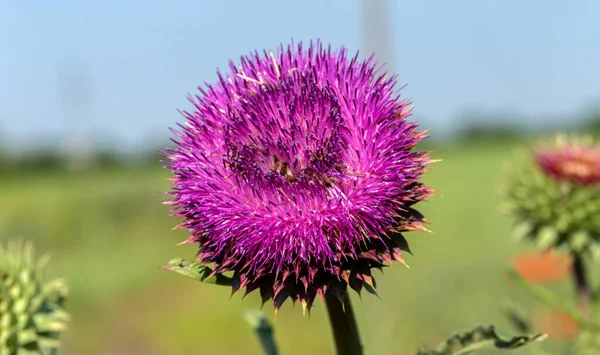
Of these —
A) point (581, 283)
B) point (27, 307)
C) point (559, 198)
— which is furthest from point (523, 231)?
point (27, 307)

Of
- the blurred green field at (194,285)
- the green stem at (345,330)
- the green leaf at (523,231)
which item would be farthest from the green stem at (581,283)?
the green stem at (345,330)

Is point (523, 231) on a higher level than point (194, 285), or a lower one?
higher

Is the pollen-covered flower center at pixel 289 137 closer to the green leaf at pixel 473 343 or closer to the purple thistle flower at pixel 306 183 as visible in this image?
the purple thistle flower at pixel 306 183

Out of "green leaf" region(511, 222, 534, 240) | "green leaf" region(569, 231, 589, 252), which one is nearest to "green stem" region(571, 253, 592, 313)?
"green leaf" region(569, 231, 589, 252)

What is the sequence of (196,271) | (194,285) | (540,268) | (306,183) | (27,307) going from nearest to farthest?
1. (306,183)
2. (196,271)
3. (27,307)
4. (540,268)
5. (194,285)

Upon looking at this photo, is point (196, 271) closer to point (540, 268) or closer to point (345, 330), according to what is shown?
point (345, 330)

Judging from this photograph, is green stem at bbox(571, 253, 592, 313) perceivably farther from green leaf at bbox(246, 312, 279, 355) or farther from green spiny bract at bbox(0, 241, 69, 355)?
green spiny bract at bbox(0, 241, 69, 355)
